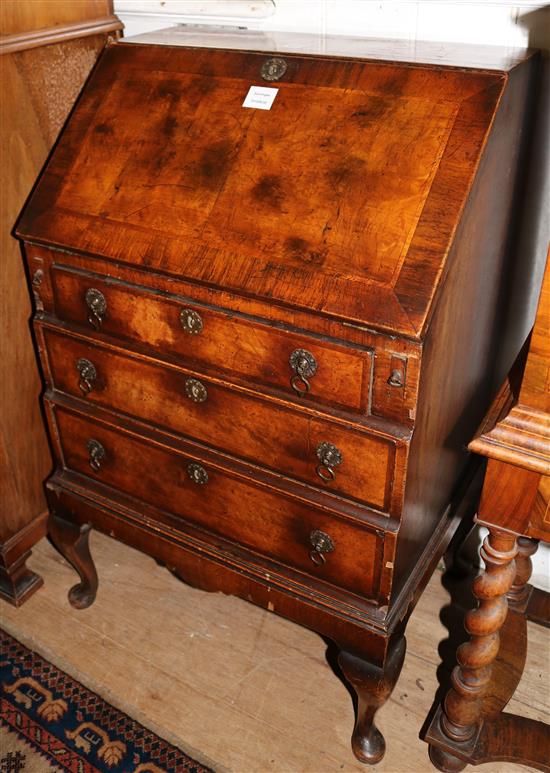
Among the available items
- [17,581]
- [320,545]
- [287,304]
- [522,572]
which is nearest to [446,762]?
[522,572]

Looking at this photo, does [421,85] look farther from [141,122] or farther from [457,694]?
[457,694]

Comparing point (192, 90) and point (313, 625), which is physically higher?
point (192, 90)

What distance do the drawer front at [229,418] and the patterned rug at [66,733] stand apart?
31.1 inches

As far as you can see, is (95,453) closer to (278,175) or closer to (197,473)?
(197,473)

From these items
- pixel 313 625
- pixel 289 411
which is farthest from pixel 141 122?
pixel 313 625

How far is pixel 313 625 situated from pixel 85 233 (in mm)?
976

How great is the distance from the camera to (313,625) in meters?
1.59

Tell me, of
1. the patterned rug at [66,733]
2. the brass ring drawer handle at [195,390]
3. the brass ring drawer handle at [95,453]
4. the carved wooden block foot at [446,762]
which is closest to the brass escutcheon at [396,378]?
the brass ring drawer handle at [195,390]

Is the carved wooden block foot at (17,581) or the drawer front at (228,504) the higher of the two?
the drawer front at (228,504)

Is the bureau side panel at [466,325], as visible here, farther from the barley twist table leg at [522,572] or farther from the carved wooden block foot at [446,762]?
the carved wooden block foot at [446,762]

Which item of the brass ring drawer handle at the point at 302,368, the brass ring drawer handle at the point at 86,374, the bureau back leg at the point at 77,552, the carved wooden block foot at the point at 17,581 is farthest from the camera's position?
the carved wooden block foot at the point at 17,581

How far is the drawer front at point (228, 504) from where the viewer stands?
1.48 m

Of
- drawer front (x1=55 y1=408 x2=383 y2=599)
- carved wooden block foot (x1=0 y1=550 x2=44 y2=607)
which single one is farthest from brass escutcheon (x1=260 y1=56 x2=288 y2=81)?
carved wooden block foot (x1=0 y1=550 x2=44 y2=607)

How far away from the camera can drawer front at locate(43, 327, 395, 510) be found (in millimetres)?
1369
